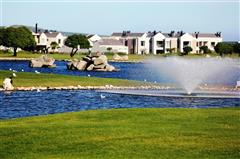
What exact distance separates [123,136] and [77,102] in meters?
24.4

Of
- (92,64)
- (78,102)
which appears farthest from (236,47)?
(78,102)

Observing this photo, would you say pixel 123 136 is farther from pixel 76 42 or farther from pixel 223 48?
pixel 223 48

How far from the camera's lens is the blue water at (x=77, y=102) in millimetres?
41062

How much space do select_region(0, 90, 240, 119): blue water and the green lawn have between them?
11209 mm

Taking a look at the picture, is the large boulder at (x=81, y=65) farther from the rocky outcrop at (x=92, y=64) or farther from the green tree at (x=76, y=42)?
the green tree at (x=76, y=42)

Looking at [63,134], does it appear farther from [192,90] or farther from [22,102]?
[192,90]

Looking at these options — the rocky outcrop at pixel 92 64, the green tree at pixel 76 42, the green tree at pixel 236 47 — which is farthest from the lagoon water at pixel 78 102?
the green tree at pixel 236 47

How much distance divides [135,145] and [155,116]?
25.8ft

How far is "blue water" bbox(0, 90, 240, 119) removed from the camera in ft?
135

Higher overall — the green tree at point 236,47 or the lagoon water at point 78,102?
the green tree at point 236,47

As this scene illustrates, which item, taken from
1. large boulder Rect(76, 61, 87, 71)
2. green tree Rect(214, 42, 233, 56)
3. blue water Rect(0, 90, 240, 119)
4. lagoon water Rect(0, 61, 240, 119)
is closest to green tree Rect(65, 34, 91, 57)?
green tree Rect(214, 42, 233, 56)

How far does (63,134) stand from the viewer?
2336cm

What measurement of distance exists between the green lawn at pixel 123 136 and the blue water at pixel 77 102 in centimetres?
1121

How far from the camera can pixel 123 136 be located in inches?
901
